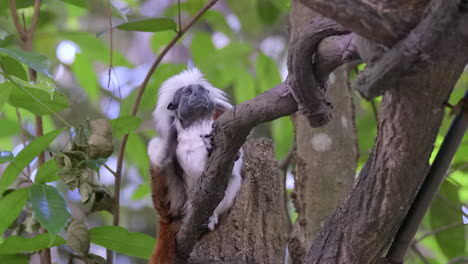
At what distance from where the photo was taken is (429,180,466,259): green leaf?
2391mm

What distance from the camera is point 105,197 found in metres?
1.99

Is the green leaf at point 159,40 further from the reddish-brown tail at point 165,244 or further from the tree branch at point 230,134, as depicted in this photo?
the tree branch at point 230,134

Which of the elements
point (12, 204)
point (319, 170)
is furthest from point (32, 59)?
point (319, 170)

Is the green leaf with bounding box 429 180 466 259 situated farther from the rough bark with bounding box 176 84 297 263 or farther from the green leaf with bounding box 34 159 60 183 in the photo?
the green leaf with bounding box 34 159 60 183

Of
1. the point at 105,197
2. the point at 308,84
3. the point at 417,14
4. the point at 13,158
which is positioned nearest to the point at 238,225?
the point at 105,197

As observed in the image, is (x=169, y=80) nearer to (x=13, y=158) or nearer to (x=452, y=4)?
(x=13, y=158)

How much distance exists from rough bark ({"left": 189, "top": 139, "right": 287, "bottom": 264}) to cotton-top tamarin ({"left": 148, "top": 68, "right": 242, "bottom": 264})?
42 mm

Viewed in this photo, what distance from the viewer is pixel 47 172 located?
6.05ft

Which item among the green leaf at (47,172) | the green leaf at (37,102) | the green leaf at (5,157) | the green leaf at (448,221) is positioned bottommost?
the green leaf at (448,221)

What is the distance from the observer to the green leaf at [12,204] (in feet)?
5.99

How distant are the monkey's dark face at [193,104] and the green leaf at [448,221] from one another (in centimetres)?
99

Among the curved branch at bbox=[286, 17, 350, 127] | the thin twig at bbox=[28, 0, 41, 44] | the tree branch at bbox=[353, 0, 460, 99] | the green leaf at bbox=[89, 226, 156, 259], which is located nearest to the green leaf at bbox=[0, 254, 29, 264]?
the green leaf at bbox=[89, 226, 156, 259]

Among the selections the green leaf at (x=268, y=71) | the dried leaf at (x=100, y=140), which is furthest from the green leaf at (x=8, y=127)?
the green leaf at (x=268, y=71)

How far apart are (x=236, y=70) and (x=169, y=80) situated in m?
0.58
